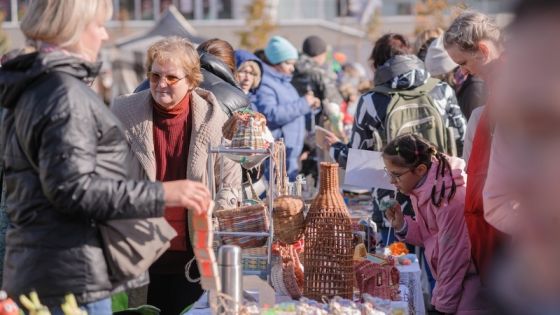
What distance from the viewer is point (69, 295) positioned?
2.56 meters

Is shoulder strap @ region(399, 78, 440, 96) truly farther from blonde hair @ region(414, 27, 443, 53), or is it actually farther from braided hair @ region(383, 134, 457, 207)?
blonde hair @ region(414, 27, 443, 53)

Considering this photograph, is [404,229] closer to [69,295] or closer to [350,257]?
[350,257]

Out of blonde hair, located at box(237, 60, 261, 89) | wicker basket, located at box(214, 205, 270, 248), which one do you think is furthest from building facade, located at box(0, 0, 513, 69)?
wicker basket, located at box(214, 205, 270, 248)

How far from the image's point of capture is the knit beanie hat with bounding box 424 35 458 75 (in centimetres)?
672

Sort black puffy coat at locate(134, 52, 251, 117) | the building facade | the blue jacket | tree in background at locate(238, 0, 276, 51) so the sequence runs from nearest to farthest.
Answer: black puffy coat at locate(134, 52, 251, 117) → the blue jacket → tree in background at locate(238, 0, 276, 51) → the building facade

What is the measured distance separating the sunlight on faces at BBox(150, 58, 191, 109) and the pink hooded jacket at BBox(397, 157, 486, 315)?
45.6 inches

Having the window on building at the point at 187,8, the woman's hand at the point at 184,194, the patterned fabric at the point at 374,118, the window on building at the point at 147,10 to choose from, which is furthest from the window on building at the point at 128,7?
the woman's hand at the point at 184,194

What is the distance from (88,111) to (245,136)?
125cm

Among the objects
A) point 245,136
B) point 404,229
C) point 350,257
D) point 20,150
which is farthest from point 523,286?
point 404,229

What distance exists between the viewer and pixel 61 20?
261 centimetres

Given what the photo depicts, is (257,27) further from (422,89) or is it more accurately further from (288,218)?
(288,218)

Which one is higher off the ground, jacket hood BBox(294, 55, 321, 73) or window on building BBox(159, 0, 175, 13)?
window on building BBox(159, 0, 175, 13)

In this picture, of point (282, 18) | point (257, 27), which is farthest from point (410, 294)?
point (282, 18)

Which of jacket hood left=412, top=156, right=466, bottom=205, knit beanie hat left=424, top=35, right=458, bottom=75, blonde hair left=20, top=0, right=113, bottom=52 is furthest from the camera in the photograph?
knit beanie hat left=424, top=35, right=458, bottom=75
